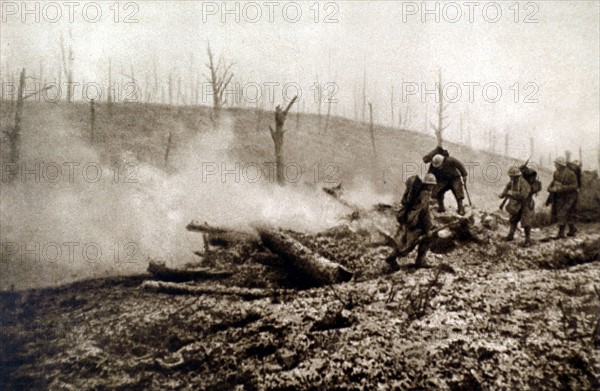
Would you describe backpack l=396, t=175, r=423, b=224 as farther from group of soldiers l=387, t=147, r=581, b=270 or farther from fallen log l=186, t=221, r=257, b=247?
fallen log l=186, t=221, r=257, b=247

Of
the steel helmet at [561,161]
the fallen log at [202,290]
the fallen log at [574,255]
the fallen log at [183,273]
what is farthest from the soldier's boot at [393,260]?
the steel helmet at [561,161]

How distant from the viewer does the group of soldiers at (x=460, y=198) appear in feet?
23.9

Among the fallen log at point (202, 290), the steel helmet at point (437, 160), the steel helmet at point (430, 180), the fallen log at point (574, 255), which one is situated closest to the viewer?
the fallen log at point (202, 290)

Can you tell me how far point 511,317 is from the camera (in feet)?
17.5

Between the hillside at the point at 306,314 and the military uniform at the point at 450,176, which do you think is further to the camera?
the military uniform at the point at 450,176

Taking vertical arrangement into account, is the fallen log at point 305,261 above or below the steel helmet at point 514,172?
below

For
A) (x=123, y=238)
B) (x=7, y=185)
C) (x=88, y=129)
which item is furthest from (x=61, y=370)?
(x=88, y=129)

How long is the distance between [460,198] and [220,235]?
6.04 metres

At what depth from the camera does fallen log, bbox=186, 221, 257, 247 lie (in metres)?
9.29

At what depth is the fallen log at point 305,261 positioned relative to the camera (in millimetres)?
6742

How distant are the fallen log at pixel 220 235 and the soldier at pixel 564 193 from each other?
285 inches

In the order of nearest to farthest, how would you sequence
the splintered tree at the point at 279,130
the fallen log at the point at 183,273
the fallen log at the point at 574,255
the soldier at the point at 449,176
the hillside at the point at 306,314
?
1. the hillside at the point at 306,314
2. the fallen log at the point at 574,255
3. the fallen log at the point at 183,273
4. the soldier at the point at 449,176
5. the splintered tree at the point at 279,130

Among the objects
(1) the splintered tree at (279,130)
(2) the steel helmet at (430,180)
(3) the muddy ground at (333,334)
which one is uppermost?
(1) the splintered tree at (279,130)

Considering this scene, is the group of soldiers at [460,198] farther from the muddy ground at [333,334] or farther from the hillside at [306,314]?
the muddy ground at [333,334]
